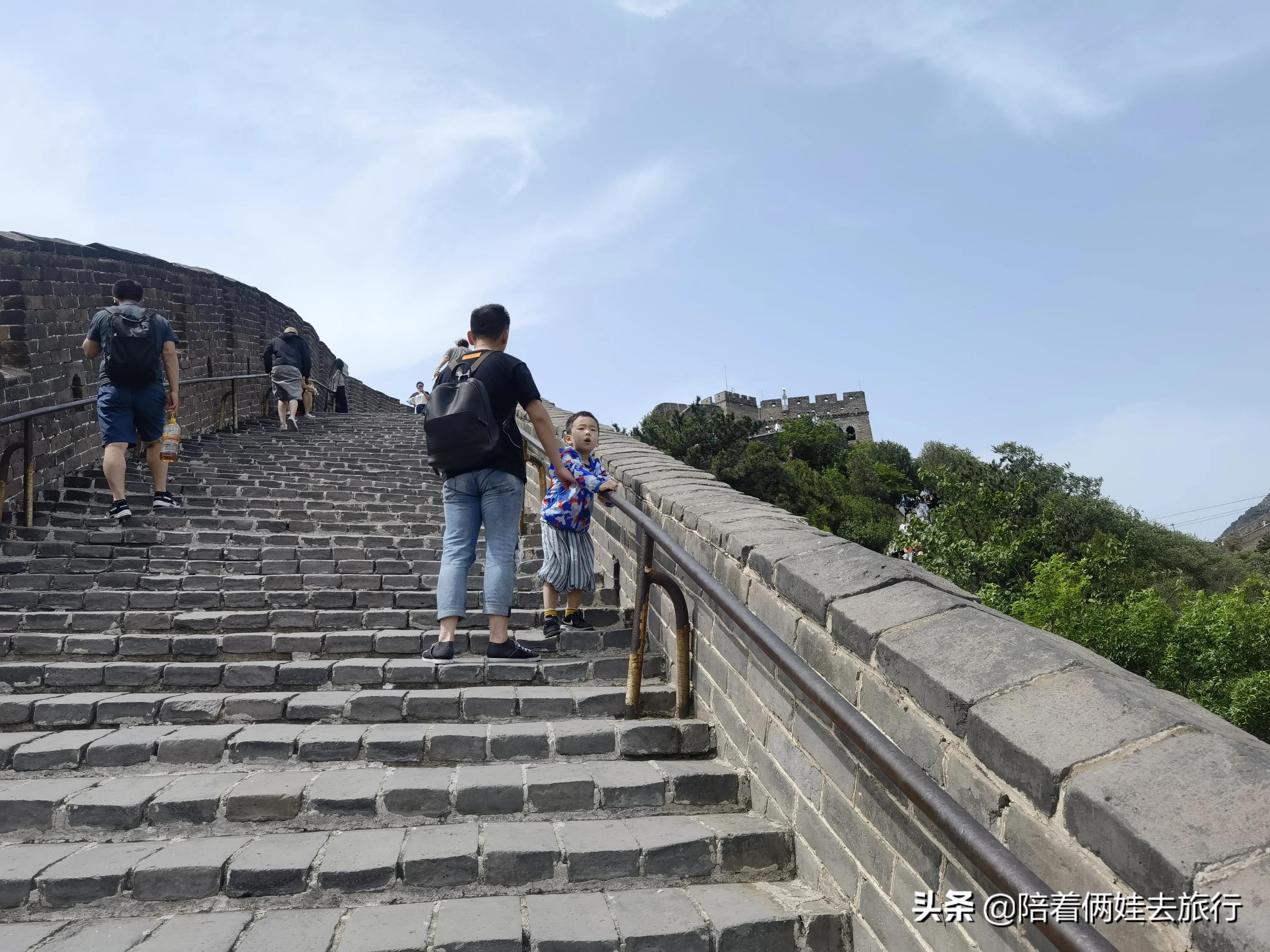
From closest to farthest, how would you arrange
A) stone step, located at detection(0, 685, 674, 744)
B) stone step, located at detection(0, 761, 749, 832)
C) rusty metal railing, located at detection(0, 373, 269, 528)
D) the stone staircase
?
the stone staircase < stone step, located at detection(0, 761, 749, 832) < stone step, located at detection(0, 685, 674, 744) < rusty metal railing, located at detection(0, 373, 269, 528)

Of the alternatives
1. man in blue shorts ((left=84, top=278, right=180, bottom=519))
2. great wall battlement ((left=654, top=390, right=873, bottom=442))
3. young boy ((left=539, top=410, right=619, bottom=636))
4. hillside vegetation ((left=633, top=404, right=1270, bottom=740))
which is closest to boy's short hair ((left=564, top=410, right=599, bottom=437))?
young boy ((left=539, top=410, right=619, bottom=636))

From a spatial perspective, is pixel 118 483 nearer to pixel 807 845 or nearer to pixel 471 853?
pixel 471 853

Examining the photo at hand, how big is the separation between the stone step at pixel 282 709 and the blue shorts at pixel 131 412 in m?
3.18

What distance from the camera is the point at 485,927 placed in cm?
239

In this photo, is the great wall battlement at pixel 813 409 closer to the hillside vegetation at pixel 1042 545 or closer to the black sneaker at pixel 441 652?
the hillside vegetation at pixel 1042 545

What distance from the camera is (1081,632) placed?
24.7 metres

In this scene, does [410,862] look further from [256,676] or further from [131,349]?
[131,349]

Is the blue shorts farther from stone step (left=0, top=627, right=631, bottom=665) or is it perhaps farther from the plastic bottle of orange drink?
stone step (left=0, top=627, right=631, bottom=665)

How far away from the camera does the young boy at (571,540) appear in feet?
14.9

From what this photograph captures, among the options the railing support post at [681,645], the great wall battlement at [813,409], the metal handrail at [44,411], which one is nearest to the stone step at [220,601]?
the railing support post at [681,645]

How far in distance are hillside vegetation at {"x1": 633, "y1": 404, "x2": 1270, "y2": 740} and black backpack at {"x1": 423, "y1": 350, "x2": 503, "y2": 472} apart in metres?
9.91

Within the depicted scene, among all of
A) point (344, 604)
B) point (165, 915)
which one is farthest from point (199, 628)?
point (165, 915)

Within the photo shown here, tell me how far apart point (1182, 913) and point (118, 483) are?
688cm

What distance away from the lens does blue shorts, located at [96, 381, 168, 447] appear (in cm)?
645
